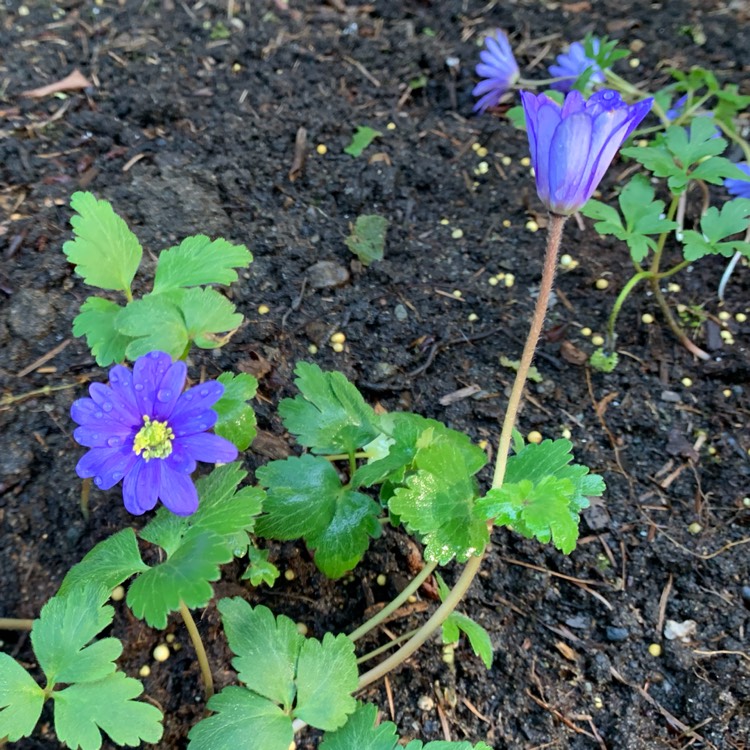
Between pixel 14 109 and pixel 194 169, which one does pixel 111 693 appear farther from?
pixel 14 109

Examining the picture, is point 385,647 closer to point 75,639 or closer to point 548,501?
point 548,501

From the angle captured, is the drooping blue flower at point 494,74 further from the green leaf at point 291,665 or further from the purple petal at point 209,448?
the green leaf at point 291,665

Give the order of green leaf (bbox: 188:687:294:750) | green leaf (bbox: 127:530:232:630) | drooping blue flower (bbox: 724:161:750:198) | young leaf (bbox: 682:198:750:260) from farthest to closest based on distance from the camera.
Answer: drooping blue flower (bbox: 724:161:750:198)
young leaf (bbox: 682:198:750:260)
green leaf (bbox: 188:687:294:750)
green leaf (bbox: 127:530:232:630)

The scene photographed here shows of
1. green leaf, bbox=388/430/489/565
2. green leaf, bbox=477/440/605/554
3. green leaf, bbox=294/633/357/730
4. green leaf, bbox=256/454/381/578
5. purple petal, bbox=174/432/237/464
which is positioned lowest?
green leaf, bbox=294/633/357/730

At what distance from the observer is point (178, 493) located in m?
1.38

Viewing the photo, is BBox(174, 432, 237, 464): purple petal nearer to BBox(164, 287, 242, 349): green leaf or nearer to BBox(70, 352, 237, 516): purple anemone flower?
BBox(70, 352, 237, 516): purple anemone flower

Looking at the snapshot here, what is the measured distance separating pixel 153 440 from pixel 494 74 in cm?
208

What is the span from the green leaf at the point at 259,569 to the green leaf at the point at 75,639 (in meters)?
0.33

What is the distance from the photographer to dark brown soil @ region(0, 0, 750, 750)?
5.83 ft

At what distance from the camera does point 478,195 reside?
2707mm

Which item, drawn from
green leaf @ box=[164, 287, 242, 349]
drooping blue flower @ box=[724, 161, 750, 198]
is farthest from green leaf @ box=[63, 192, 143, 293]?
drooping blue flower @ box=[724, 161, 750, 198]

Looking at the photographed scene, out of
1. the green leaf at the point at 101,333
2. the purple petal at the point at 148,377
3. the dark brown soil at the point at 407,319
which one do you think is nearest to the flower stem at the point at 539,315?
the dark brown soil at the point at 407,319

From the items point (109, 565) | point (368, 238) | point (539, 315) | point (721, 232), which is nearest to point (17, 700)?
point (109, 565)

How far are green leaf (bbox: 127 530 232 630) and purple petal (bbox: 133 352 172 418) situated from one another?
10.8 inches
